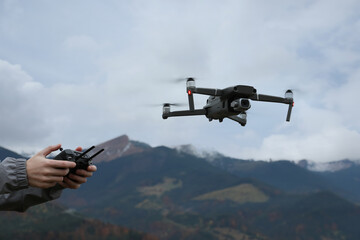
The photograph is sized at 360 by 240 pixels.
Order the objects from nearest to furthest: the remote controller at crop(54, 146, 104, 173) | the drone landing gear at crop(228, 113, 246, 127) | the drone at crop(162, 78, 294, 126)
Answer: the remote controller at crop(54, 146, 104, 173)
the drone at crop(162, 78, 294, 126)
the drone landing gear at crop(228, 113, 246, 127)

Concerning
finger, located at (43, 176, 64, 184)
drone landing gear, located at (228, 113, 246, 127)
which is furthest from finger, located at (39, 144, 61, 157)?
drone landing gear, located at (228, 113, 246, 127)

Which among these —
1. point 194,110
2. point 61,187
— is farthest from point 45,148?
point 194,110

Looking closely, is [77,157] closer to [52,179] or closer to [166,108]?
[52,179]

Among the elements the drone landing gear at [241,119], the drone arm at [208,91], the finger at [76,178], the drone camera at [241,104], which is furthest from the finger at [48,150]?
the drone landing gear at [241,119]

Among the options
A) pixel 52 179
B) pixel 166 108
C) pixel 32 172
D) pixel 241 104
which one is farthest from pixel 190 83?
pixel 32 172

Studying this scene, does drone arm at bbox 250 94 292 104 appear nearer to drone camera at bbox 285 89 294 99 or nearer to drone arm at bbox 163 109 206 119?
drone camera at bbox 285 89 294 99

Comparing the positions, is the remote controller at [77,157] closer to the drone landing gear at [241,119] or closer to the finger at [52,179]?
the finger at [52,179]
